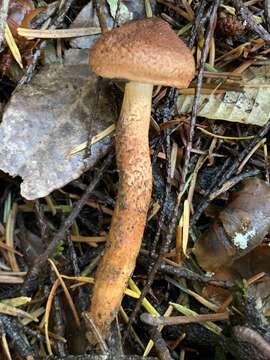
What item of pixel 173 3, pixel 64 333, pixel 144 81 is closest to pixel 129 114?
pixel 144 81

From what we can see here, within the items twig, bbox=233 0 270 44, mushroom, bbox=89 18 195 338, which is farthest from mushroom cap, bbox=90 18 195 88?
twig, bbox=233 0 270 44

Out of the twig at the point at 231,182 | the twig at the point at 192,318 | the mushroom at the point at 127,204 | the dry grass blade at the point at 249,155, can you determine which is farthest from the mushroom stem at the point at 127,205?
the dry grass blade at the point at 249,155

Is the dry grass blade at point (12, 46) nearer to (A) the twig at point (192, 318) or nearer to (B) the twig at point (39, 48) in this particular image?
(B) the twig at point (39, 48)

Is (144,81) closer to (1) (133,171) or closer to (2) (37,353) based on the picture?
(1) (133,171)

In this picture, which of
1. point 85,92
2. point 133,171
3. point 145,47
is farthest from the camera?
point 85,92

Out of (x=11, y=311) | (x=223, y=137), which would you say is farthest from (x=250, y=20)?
(x=11, y=311)

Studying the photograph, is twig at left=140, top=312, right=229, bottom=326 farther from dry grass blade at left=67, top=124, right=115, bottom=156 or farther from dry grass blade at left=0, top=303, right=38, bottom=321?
dry grass blade at left=67, top=124, right=115, bottom=156
